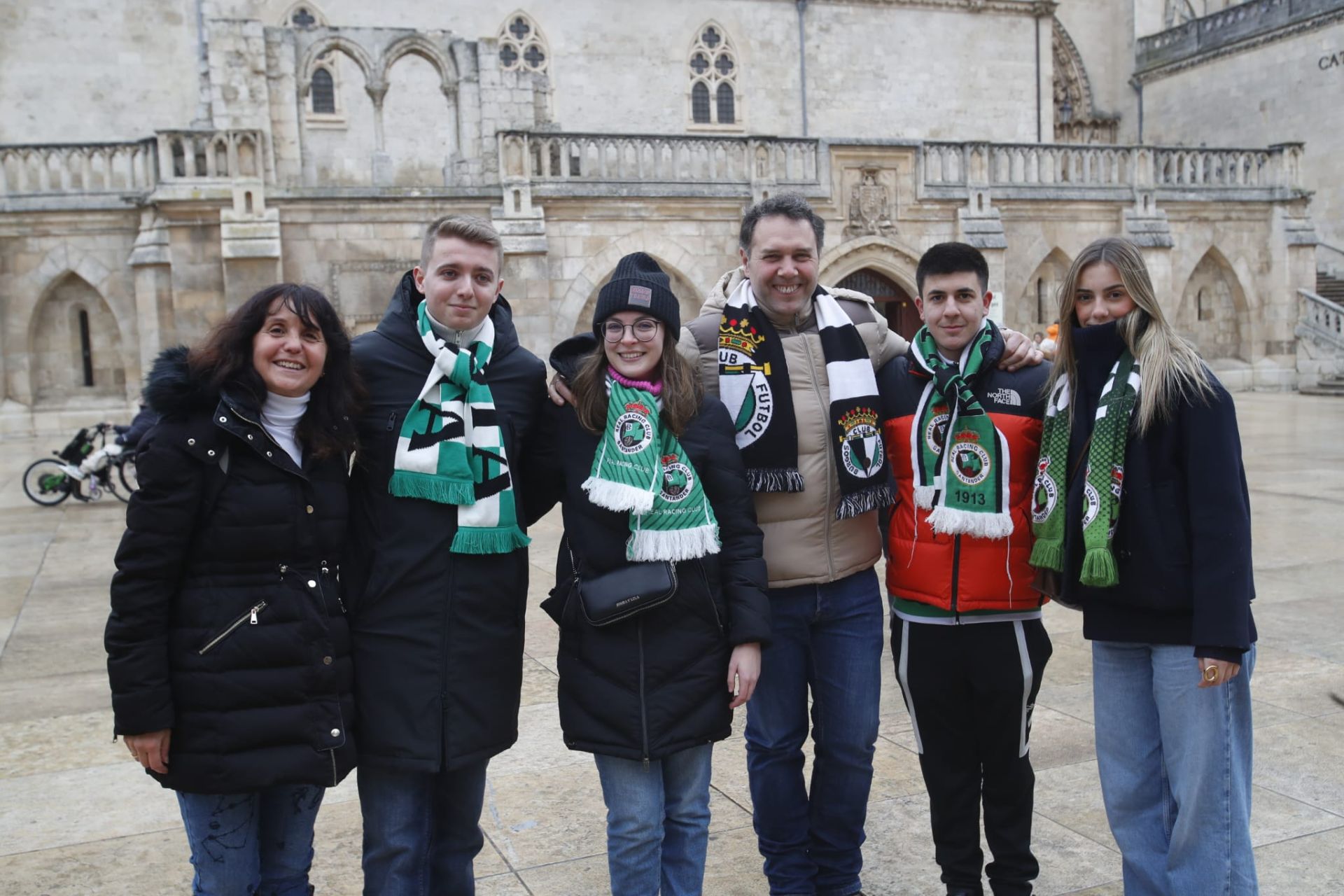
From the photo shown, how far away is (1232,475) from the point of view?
3051mm

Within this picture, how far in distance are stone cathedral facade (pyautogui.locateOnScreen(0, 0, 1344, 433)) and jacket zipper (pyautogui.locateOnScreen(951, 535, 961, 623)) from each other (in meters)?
16.0

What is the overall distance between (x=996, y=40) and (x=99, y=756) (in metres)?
28.0

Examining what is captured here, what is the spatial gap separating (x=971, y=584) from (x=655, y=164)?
17.4 metres

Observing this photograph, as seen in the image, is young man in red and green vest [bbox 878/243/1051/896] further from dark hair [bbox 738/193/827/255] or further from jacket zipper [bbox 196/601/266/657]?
jacket zipper [bbox 196/601/266/657]

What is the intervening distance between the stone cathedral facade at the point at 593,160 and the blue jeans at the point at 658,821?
16.1 meters

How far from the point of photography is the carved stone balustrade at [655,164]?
19234 mm

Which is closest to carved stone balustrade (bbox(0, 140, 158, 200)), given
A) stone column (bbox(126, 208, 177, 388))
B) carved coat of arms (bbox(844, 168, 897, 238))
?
stone column (bbox(126, 208, 177, 388))

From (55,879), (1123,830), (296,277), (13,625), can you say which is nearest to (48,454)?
(296,277)

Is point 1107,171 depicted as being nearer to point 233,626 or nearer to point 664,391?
point 664,391

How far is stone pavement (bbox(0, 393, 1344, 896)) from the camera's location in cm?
385

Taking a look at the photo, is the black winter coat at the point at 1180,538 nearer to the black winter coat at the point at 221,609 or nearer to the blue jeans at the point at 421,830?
the blue jeans at the point at 421,830

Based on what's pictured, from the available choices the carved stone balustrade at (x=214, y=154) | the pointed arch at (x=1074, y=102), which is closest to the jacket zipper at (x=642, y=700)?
the carved stone balustrade at (x=214, y=154)

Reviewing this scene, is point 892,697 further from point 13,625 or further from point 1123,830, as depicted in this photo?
point 13,625

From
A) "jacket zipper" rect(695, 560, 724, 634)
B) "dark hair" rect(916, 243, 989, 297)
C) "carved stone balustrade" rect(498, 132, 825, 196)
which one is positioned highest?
"carved stone balustrade" rect(498, 132, 825, 196)
